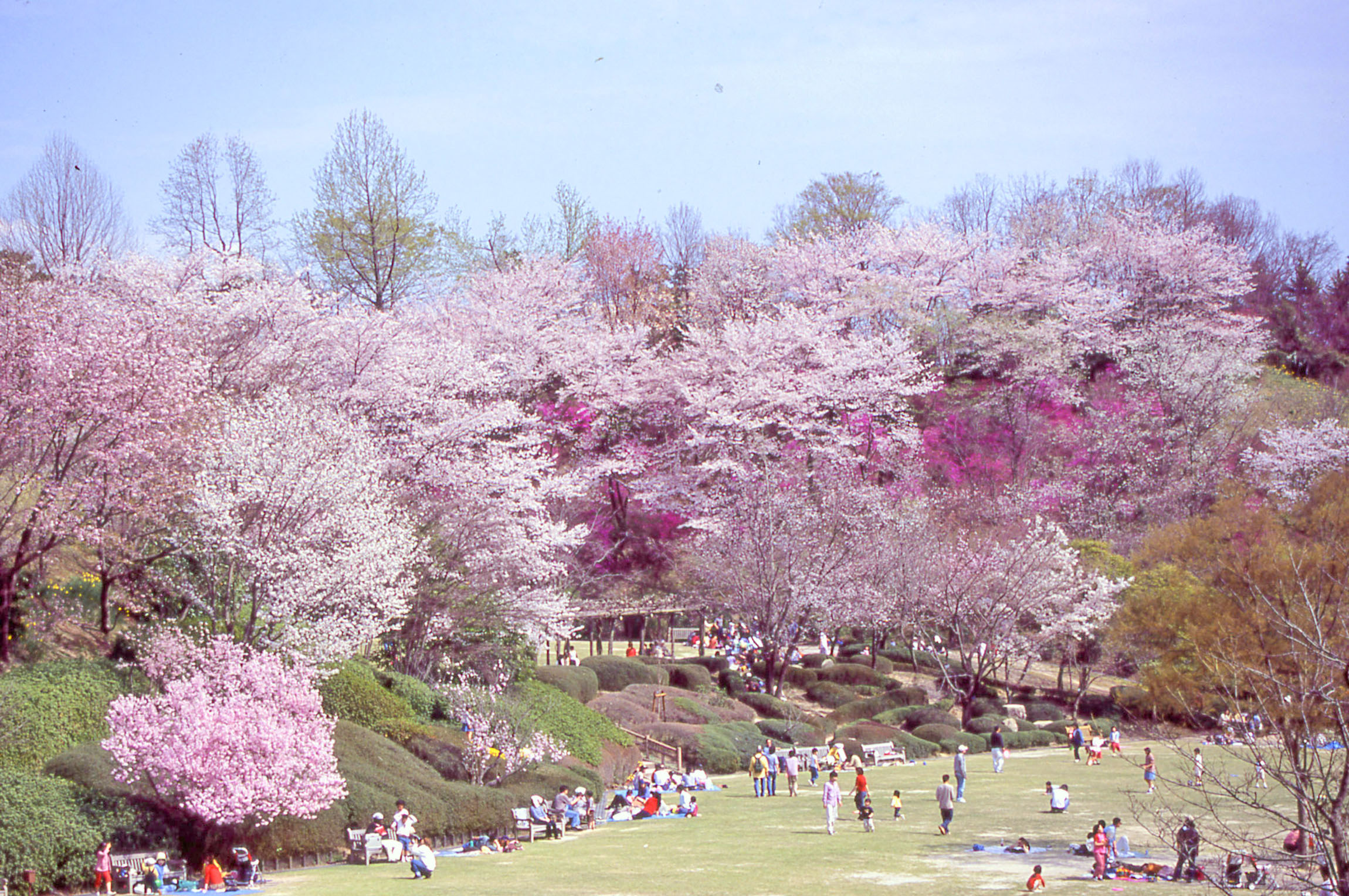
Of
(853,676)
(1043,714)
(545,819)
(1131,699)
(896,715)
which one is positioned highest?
(853,676)

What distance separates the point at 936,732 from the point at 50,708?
1128 inches

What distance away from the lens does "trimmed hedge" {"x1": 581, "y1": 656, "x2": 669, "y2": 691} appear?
144 ft

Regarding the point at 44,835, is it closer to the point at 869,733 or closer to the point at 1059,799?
the point at 1059,799

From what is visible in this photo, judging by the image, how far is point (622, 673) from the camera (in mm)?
44125

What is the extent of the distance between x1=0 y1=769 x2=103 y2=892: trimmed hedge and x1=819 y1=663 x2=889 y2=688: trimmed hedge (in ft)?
107

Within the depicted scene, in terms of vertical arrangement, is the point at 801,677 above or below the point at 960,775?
above

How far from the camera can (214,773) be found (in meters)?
22.6

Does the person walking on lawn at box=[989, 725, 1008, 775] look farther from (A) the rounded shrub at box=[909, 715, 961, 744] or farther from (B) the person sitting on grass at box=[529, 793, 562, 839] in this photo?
(B) the person sitting on grass at box=[529, 793, 562, 839]

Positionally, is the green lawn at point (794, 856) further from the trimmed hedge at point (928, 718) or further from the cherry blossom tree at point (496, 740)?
the trimmed hedge at point (928, 718)

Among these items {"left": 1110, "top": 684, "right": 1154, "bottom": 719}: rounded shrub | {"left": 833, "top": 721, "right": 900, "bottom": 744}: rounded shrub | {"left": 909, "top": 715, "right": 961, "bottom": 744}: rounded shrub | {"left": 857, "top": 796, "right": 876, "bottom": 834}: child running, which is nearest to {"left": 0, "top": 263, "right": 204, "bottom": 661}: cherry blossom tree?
{"left": 857, "top": 796, "right": 876, "bottom": 834}: child running

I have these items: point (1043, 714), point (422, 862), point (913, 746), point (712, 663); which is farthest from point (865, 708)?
point (422, 862)

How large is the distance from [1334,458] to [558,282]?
119 feet

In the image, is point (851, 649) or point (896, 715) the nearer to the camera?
point (896, 715)

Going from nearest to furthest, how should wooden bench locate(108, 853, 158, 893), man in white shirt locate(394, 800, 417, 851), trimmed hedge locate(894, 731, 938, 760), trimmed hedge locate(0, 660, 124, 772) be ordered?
1. wooden bench locate(108, 853, 158, 893)
2. trimmed hedge locate(0, 660, 124, 772)
3. man in white shirt locate(394, 800, 417, 851)
4. trimmed hedge locate(894, 731, 938, 760)
